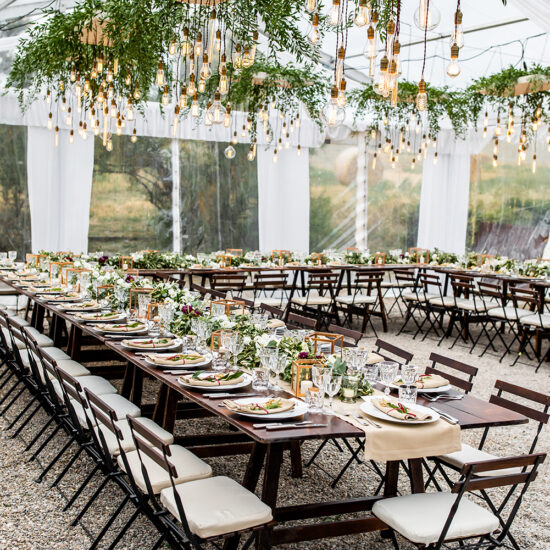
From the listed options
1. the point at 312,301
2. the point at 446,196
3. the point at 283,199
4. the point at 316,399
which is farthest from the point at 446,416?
the point at 446,196

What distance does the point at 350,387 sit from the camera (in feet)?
11.9

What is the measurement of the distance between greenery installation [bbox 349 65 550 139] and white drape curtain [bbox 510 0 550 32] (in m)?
3.03

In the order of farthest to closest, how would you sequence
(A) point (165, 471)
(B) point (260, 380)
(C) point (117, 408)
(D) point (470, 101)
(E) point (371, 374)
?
1. (D) point (470, 101)
2. (C) point (117, 408)
3. (E) point (371, 374)
4. (B) point (260, 380)
5. (A) point (165, 471)

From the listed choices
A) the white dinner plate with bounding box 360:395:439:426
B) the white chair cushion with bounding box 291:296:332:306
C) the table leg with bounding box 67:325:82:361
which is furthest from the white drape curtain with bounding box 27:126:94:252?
the white dinner plate with bounding box 360:395:439:426

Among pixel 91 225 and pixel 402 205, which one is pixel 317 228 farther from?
pixel 91 225

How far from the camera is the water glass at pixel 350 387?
3596 millimetres

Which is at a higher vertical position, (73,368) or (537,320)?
(73,368)

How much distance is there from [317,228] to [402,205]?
82.6 inches

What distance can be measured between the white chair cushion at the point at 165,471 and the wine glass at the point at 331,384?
71 centimetres

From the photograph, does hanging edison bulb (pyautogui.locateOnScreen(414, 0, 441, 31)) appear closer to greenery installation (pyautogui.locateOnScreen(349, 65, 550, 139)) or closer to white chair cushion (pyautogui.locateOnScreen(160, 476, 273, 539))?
white chair cushion (pyautogui.locateOnScreen(160, 476, 273, 539))

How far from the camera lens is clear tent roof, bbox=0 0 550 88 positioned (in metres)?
10.2

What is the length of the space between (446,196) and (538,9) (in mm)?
→ 8703

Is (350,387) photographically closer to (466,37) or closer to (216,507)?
(216,507)

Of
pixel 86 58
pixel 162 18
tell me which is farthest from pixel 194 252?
pixel 162 18
